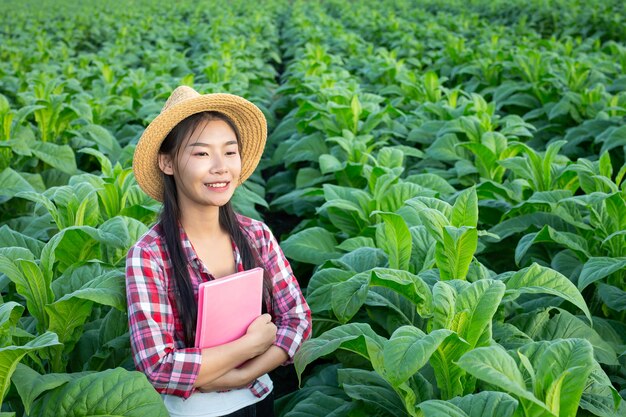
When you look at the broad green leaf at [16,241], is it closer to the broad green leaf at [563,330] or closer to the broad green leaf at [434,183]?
the broad green leaf at [563,330]

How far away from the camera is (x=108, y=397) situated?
1906 millimetres

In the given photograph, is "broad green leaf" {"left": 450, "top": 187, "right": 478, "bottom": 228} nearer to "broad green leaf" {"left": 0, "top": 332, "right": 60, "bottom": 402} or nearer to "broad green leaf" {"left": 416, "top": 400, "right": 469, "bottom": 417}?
"broad green leaf" {"left": 416, "top": 400, "right": 469, "bottom": 417}

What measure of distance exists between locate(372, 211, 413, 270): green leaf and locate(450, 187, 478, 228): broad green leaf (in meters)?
0.18

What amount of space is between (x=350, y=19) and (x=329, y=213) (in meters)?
15.1

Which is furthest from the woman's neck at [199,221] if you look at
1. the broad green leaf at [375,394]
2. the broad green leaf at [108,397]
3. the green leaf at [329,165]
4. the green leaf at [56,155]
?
the green leaf at [56,155]

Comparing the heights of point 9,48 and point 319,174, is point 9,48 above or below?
above

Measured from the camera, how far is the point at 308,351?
2.09 m

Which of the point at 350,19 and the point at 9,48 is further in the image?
the point at 350,19

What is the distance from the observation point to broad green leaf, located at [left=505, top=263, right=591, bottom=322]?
2164 mm

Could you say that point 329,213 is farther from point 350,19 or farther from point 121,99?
point 350,19

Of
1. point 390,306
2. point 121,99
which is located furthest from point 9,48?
point 390,306

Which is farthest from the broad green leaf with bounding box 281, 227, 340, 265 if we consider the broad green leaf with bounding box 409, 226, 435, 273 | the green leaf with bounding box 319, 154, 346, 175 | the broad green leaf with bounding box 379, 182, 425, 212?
the green leaf with bounding box 319, 154, 346, 175

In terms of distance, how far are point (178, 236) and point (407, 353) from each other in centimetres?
82

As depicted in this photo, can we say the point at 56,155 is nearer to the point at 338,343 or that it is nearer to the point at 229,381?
the point at 229,381
